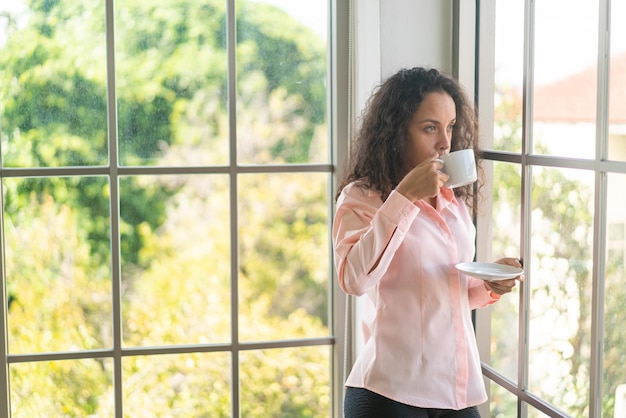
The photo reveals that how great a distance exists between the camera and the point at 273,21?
2578 mm

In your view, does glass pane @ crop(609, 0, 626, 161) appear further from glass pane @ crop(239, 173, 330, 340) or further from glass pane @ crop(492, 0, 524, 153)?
glass pane @ crop(239, 173, 330, 340)

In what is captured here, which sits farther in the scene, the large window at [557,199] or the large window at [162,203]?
the large window at [162,203]

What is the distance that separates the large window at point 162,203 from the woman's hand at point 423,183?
34.2 inches

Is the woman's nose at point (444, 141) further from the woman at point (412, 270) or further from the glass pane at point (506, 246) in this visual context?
the glass pane at point (506, 246)

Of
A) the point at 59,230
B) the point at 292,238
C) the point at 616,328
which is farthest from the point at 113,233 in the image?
the point at 616,328

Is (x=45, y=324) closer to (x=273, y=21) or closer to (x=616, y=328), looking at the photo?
(x=273, y=21)

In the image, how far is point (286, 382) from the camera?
2727mm

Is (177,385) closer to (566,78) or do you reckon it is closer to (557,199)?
(557,199)

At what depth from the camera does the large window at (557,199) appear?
1743mm

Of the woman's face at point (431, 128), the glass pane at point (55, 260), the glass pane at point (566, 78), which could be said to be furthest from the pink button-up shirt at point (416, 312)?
the glass pane at point (55, 260)

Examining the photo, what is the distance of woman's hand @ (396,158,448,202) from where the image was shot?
179 centimetres

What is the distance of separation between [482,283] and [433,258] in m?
0.17

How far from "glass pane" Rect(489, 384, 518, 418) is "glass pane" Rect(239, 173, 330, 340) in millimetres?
627

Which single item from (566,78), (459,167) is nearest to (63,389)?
(459,167)
